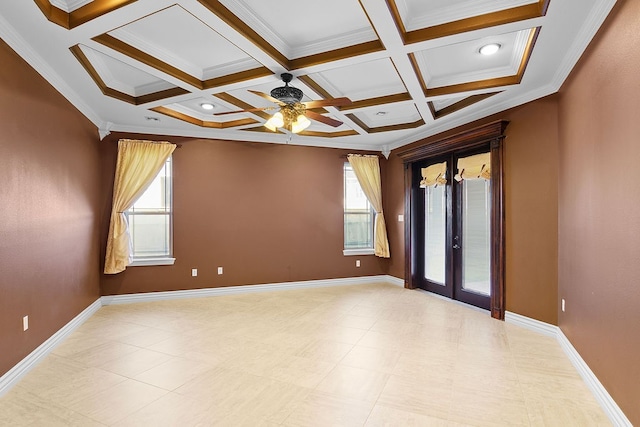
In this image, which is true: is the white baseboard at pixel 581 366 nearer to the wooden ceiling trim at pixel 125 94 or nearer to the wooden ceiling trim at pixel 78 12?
the wooden ceiling trim at pixel 78 12

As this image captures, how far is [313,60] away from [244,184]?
3013mm

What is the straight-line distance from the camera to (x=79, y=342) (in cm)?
342

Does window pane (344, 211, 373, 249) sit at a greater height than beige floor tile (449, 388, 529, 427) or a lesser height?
greater

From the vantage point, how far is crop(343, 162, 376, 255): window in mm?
6352

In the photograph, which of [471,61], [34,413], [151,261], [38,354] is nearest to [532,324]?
[471,61]

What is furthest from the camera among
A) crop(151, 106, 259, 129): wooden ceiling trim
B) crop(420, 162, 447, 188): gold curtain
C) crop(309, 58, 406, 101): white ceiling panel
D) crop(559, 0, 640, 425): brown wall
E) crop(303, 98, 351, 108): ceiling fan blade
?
crop(420, 162, 447, 188): gold curtain

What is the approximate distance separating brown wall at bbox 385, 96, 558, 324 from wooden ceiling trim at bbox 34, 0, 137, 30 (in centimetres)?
395

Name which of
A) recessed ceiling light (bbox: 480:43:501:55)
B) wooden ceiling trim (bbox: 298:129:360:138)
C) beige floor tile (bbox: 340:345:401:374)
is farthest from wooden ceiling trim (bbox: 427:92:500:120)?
beige floor tile (bbox: 340:345:401:374)

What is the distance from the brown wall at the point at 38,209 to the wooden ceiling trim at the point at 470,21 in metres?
3.00

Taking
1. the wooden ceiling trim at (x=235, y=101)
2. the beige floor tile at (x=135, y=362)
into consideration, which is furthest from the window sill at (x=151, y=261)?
the wooden ceiling trim at (x=235, y=101)

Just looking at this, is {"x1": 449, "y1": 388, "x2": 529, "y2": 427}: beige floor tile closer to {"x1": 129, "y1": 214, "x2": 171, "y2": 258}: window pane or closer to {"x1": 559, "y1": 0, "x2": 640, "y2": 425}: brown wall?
{"x1": 559, "y1": 0, "x2": 640, "y2": 425}: brown wall

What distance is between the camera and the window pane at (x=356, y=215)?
6359mm

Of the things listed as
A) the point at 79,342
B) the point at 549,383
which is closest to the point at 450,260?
the point at 549,383

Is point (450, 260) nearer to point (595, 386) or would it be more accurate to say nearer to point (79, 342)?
point (595, 386)
